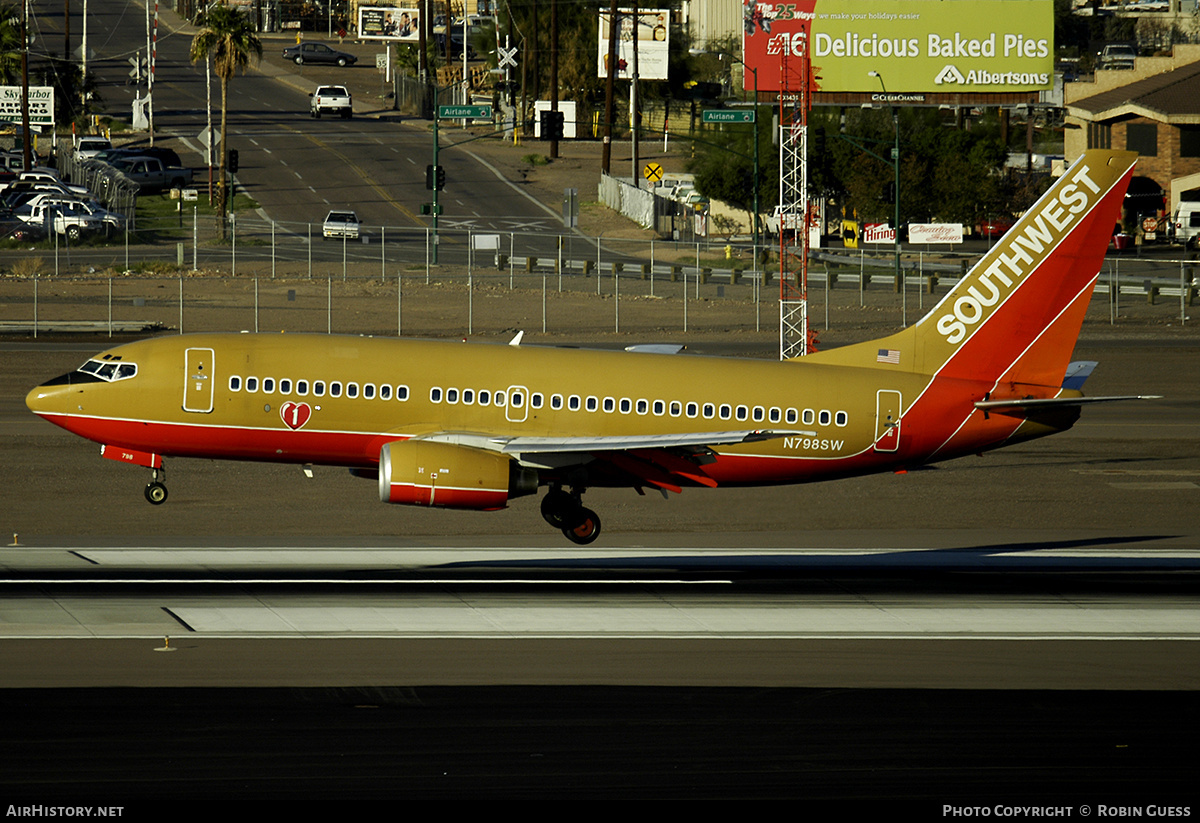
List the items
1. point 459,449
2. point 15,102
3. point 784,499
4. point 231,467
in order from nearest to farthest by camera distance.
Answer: point 459,449 → point 784,499 → point 231,467 → point 15,102

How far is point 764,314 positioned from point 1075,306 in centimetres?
4565

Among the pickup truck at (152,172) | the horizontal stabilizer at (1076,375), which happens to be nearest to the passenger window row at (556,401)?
the horizontal stabilizer at (1076,375)

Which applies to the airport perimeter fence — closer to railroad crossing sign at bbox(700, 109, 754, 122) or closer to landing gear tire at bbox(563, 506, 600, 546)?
railroad crossing sign at bbox(700, 109, 754, 122)

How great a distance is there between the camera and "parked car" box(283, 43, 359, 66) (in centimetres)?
18825

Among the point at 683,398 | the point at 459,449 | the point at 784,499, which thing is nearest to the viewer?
the point at 459,449

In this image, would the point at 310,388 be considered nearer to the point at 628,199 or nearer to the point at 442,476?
the point at 442,476

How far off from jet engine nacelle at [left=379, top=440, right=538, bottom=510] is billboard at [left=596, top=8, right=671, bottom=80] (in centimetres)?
11578

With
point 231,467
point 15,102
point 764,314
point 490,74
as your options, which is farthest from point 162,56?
point 231,467

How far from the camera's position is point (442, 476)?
30.9 metres

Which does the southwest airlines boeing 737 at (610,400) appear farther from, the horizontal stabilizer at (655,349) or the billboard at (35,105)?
the billboard at (35,105)

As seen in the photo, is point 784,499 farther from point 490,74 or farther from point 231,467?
point 490,74

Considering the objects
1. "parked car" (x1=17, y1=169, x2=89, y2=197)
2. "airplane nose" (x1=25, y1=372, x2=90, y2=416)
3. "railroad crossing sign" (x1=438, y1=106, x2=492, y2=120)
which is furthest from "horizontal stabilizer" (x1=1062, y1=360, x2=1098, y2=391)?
"parked car" (x1=17, y1=169, x2=89, y2=197)

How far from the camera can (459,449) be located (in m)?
31.4

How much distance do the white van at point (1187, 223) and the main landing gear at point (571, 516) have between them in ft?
310
